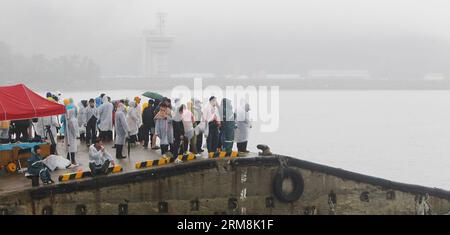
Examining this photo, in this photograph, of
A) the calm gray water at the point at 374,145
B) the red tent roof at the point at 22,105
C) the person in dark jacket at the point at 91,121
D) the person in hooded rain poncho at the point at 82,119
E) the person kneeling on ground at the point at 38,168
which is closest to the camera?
the person kneeling on ground at the point at 38,168

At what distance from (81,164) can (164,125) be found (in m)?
2.01

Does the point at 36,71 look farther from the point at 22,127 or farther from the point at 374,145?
the point at 22,127

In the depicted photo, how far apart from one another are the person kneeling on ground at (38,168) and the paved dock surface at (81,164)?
14 centimetres

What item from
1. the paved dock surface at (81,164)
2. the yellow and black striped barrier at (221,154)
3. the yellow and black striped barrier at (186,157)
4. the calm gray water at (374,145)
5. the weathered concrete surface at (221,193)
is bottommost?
the calm gray water at (374,145)

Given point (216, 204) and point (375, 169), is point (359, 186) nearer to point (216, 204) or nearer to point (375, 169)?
A: point (216, 204)

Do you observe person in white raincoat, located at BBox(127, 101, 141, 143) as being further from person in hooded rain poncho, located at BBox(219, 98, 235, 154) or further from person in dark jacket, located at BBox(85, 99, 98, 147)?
→ person in hooded rain poncho, located at BBox(219, 98, 235, 154)

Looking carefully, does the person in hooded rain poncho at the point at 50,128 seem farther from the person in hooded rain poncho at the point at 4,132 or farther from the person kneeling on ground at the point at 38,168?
the person kneeling on ground at the point at 38,168

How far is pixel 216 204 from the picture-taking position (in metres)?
11.6

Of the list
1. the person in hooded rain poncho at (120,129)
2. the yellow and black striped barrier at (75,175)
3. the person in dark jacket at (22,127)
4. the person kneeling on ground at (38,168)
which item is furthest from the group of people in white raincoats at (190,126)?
the yellow and black striped barrier at (75,175)

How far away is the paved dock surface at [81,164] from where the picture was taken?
1040 cm
